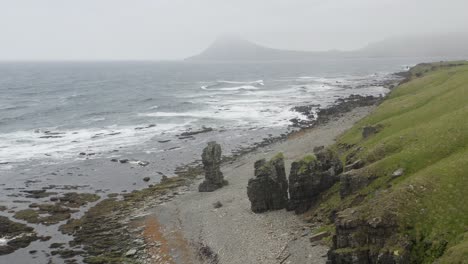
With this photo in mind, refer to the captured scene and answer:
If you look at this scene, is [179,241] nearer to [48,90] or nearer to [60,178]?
[60,178]

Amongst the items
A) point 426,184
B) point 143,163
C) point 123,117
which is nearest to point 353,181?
point 426,184

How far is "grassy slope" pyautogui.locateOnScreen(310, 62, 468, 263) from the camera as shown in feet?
79.4

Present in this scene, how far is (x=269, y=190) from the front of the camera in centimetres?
4316

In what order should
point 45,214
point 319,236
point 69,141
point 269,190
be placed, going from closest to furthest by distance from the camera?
1. point 319,236
2. point 269,190
3. point 45,214
4. point 69,141

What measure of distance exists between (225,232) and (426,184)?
19.5 m

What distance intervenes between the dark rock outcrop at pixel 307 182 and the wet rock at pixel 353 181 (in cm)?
424

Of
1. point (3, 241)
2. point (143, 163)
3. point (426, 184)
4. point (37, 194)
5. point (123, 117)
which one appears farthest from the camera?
point (123, 117)

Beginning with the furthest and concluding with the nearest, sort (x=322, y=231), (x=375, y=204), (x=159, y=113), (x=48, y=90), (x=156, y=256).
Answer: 1. (x=48, y=90)
2. (x=159, y=113)
3. (x=156, y=256)
4. (x=322, y=231)
5. (x=375, y=204)

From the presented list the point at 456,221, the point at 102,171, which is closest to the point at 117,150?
the point at 102,171

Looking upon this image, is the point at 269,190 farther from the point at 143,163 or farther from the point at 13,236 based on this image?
the point at 143,163

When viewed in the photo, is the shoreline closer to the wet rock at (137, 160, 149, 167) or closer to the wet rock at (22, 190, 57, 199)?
the wet rock at (137, 160, 149, 167)

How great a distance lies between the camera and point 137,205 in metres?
52.1

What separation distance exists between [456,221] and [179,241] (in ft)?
81.8

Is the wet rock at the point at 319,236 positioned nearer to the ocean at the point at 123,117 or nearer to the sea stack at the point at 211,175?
the sea stack at the point at 211,175
